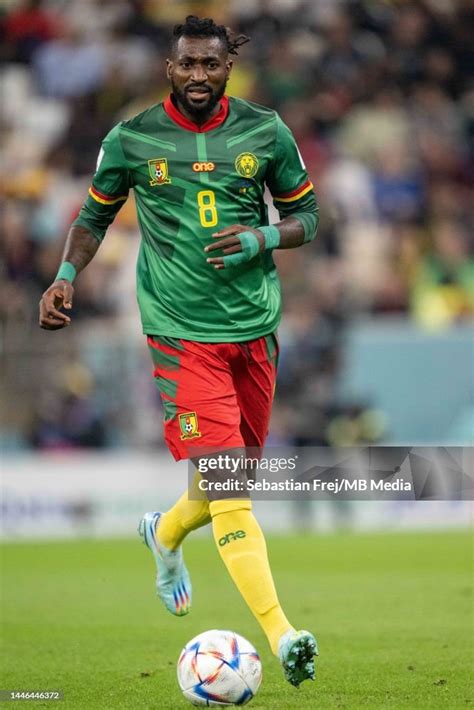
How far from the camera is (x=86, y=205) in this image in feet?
21.0

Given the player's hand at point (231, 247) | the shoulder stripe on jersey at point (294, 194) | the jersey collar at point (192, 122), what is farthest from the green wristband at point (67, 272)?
the shoulder stripe on jersey at point (294, 194)

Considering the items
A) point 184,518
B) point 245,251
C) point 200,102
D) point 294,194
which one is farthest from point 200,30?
point 184,518

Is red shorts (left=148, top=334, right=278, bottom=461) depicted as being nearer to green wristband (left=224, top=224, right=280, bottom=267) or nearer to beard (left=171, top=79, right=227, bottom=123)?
green wristband (left=224, top=224, right=280, bottom=267)

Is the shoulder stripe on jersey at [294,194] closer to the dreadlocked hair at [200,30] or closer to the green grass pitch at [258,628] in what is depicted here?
the dreadlocked hair at [200,30]

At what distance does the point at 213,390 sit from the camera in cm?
588

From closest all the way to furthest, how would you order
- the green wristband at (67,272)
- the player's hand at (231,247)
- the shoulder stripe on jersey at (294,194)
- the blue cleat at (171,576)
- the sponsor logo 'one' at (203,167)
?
the player's hand at (231,247)
the sponsor logo 'one' at (203,167)
the green wristband at (67,272)
the shoulder stripe on jersey at (294,194)
the blue cleat at (171,576)

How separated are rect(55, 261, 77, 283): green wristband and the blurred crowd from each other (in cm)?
997

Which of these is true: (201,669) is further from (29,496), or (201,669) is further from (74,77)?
(74,77)

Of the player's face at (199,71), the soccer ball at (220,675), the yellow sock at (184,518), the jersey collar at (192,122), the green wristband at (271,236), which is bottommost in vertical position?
the soccer ball at (220,675)

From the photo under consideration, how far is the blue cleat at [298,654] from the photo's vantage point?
5.13 m

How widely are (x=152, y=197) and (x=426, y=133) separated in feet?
47.3

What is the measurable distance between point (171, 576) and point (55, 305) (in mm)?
1583

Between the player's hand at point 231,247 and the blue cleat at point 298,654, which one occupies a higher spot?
the player's hand at point 231,247

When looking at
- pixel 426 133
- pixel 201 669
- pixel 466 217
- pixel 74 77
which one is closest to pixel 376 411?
pixel 466 217
